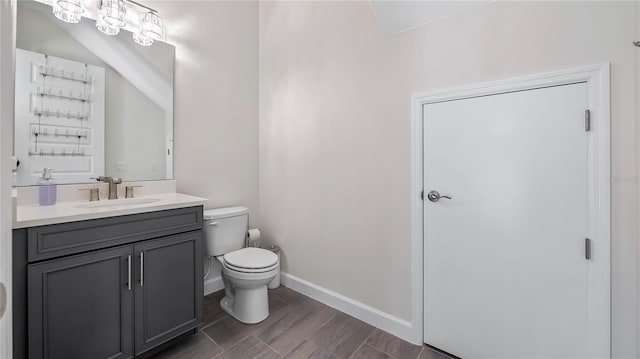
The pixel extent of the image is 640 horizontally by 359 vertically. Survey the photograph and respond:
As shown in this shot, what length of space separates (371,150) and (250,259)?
47.2 inches

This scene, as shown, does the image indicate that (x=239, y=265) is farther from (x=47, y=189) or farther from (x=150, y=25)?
(x=150, y=25)

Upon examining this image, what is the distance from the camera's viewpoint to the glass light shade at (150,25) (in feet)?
6.30

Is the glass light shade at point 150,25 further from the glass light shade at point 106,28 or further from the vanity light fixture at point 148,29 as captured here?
the glass light shade at point 106,28

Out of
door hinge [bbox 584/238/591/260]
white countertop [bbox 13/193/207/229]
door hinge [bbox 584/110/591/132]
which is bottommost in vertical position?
door hinge [bbox 584/238/591/260]

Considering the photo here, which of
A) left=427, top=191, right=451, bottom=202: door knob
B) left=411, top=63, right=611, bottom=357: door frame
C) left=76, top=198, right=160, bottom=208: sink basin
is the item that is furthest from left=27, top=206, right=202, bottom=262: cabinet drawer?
left=411, top=63, right=611, bottom=357: door frame

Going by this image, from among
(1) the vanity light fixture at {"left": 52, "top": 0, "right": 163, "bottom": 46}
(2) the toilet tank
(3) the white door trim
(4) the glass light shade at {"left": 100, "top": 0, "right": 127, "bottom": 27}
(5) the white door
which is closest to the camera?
(3) the white door trim

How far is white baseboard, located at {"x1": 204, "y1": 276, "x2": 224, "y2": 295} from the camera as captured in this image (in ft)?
7.76

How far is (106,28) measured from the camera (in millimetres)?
1770

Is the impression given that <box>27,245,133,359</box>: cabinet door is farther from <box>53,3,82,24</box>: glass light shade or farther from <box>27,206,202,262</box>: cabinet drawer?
<box>53,3,82,24</box>: glass light shade

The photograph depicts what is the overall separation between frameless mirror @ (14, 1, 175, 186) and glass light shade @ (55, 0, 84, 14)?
0.11m

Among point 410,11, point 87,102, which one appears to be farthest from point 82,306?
point 410,11

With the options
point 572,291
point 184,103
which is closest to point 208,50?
point 184,103

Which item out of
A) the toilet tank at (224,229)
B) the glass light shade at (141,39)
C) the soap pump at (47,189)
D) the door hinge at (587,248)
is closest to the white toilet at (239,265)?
the toilet tank at (224,229)

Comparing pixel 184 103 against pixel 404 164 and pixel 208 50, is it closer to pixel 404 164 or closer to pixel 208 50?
pixel 208 50
